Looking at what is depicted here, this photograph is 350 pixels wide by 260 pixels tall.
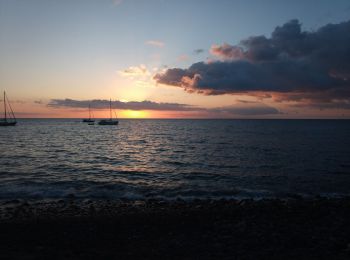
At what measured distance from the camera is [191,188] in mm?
25391

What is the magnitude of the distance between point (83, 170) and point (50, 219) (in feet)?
61.8

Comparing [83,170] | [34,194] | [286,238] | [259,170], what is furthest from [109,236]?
[259,170]

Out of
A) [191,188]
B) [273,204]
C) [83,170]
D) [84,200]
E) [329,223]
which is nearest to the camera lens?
[329,223]

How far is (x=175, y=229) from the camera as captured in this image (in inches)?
568

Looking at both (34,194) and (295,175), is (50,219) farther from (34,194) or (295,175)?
(295,175)

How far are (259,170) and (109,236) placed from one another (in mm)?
24839

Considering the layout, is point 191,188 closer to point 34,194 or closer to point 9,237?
point 34,194

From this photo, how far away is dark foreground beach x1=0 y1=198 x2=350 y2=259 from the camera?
1132 cm

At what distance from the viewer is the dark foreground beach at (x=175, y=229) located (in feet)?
37.1

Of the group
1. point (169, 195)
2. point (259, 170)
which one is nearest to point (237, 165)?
point (259, 170)

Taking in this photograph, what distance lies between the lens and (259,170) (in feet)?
114

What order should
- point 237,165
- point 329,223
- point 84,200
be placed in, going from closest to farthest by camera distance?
point 329,223
point 84,200
point 237,165

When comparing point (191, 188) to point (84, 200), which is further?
point (191, 188)

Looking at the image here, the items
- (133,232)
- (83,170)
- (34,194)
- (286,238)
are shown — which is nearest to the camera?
(286,238)
